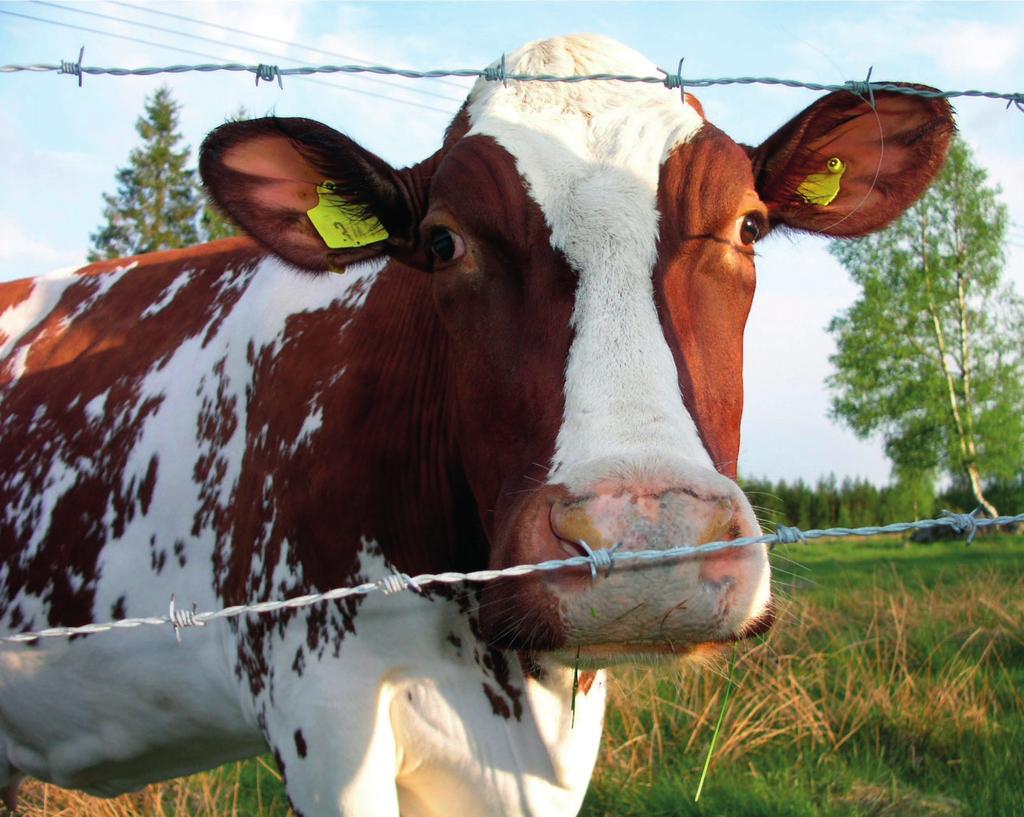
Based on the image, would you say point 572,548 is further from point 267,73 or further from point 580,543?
point 267,73

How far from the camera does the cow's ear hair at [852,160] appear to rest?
2783 mm

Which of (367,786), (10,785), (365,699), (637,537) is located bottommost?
(10,785)

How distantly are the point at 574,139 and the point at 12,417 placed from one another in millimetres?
2810

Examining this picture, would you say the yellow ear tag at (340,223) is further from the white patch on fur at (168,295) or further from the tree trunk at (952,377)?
the tree trunk at (952,377)

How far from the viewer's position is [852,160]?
9.98ft

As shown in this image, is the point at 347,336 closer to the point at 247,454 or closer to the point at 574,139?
the point at 247,454

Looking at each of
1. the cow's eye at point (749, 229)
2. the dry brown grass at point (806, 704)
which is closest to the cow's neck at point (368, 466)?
the cow's eye at point (749, 229)

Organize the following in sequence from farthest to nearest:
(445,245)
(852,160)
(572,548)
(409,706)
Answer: (852,160)
(409,706)
(445,245)
(572,548)

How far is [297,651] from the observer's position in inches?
114

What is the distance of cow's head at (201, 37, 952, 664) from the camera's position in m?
1.81

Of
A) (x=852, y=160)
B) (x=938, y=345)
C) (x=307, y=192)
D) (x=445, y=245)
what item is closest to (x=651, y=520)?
(x=445, y=245)

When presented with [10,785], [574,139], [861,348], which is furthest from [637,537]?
[861,348]

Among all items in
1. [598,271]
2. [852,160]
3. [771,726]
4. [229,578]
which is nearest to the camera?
[598,271]

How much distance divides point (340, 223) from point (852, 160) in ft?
4.99
